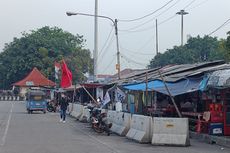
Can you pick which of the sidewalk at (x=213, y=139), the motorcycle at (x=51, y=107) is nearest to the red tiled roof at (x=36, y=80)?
the motorcycle at (x=51, y=107)

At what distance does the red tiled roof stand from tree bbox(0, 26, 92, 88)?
3067 millimetres

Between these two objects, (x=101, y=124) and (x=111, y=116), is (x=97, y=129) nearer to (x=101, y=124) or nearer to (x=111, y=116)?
(x=101, y=124)

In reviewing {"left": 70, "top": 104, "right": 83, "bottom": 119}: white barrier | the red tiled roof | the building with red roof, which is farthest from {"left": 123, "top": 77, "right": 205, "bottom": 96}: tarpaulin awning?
the red tiled roof

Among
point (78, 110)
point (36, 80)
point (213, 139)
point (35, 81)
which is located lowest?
point (213, 139)

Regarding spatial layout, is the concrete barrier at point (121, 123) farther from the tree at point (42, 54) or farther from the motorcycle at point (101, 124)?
the tree at point (42, 54)

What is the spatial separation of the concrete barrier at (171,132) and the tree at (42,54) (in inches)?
2844

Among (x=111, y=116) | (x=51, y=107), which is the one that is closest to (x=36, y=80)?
(x=51, y=107)

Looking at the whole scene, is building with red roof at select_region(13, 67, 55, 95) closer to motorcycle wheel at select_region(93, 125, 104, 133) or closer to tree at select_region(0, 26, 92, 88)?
tree at select_region(0, 26, 92, 88)

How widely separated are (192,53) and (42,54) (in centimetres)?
3072

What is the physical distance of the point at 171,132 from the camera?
18.2 m

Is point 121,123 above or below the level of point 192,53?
below

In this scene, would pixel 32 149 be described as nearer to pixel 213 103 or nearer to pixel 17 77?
pixel 213 103

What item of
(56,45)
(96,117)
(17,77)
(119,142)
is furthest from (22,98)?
(119,142)

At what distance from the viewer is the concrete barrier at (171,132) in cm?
1803
